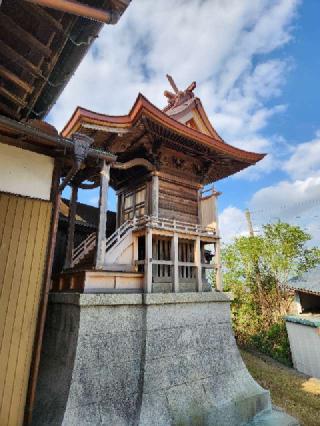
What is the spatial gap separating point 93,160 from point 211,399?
749 centimetres

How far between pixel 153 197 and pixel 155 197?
8 centimetres

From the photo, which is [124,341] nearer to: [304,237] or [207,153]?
[207,153]

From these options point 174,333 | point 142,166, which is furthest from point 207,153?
point 174,333

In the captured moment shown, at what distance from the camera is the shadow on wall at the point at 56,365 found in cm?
593

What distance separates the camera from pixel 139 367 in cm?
Answer: 691

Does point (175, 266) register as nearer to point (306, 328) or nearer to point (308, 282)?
point (306, 328)

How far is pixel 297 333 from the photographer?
16.3 metres

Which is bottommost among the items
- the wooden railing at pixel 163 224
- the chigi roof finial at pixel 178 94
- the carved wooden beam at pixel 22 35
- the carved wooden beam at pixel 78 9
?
the wooden railing at pixel 163 224

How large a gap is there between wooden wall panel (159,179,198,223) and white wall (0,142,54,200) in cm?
518

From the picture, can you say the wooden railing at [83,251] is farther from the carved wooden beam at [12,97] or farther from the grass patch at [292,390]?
the grass patch at [292,390]

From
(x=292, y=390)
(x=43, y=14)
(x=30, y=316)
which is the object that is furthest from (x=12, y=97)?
(x=292, y=390)

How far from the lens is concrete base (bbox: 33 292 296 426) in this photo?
19.9ft

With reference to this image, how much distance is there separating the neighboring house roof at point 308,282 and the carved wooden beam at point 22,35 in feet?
62.1

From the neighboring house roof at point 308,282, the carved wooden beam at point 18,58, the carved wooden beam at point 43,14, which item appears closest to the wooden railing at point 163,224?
the carved wooden beam at point 18,58
